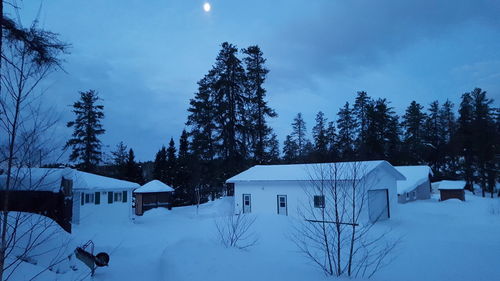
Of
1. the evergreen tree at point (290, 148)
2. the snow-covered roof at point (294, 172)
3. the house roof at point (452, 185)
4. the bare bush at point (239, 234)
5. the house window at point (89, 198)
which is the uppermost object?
the evergreen tree at point (290, 148)

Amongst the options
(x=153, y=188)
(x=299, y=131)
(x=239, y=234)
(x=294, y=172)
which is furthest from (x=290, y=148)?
(x=239, y=234)

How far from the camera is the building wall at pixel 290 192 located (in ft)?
64.2

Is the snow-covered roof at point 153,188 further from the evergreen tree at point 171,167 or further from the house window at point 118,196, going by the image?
the house window at point 118,196

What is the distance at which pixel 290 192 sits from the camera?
21109mm

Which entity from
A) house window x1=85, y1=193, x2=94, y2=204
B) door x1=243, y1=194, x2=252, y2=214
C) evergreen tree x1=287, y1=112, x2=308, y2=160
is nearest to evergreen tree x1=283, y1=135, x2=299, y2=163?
evergreen tree x1=287, y1=112, x2=308, y2=160

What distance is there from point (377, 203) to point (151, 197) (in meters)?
22.9

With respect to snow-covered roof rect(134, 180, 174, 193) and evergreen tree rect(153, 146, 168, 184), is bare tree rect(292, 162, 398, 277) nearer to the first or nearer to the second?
snow-covered roof rect(134, 180, 174, 193)

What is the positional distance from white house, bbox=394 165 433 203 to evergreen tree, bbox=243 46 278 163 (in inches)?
611

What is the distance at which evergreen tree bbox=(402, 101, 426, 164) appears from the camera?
49875 millimetres

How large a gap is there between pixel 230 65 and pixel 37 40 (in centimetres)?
3234

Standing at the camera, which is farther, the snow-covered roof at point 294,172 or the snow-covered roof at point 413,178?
the snow-covered roof at point 413,178

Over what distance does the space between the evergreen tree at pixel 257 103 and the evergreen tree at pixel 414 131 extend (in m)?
26.7

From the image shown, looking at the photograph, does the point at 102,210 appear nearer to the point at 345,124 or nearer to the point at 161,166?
the point at 161,166

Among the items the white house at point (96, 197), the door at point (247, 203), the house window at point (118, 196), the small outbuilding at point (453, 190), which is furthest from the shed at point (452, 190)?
the house window at point (118, 196)
